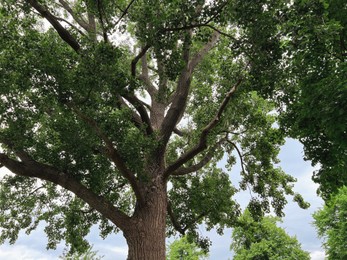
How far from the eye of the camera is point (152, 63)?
1636 centimetres

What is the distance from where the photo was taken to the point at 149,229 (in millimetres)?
8656

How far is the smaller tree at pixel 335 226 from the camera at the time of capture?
22391 mm

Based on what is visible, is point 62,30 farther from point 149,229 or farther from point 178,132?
point 178,132

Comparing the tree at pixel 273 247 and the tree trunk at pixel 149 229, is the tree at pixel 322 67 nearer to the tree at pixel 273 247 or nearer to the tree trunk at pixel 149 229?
the tree trunk at pixel 149 229

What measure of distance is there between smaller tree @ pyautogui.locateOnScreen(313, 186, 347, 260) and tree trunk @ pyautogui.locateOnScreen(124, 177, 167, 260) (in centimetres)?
1651

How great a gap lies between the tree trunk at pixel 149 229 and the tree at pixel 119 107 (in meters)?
0.03

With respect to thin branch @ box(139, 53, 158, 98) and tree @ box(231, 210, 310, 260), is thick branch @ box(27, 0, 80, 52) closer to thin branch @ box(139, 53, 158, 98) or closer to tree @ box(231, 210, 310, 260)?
thin branch @ box(139, 53, 158, 98)

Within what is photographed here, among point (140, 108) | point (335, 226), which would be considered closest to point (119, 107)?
point (140, 108)

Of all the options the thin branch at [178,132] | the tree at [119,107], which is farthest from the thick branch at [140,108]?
the thin branch at [178,132]

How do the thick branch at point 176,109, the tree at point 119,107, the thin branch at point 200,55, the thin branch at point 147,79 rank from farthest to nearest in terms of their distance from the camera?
the thin branch at point 147,79 < the thin branch at point 200,55 < the thick branch at point 176,109 < the tree at point 119,107

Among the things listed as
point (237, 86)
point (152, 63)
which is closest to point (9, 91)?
point (237, 86)

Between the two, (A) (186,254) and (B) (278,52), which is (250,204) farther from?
(A) (186,254)

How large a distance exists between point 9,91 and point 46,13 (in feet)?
7.00

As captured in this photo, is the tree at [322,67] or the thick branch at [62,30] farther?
the thick branch at [62,30]
